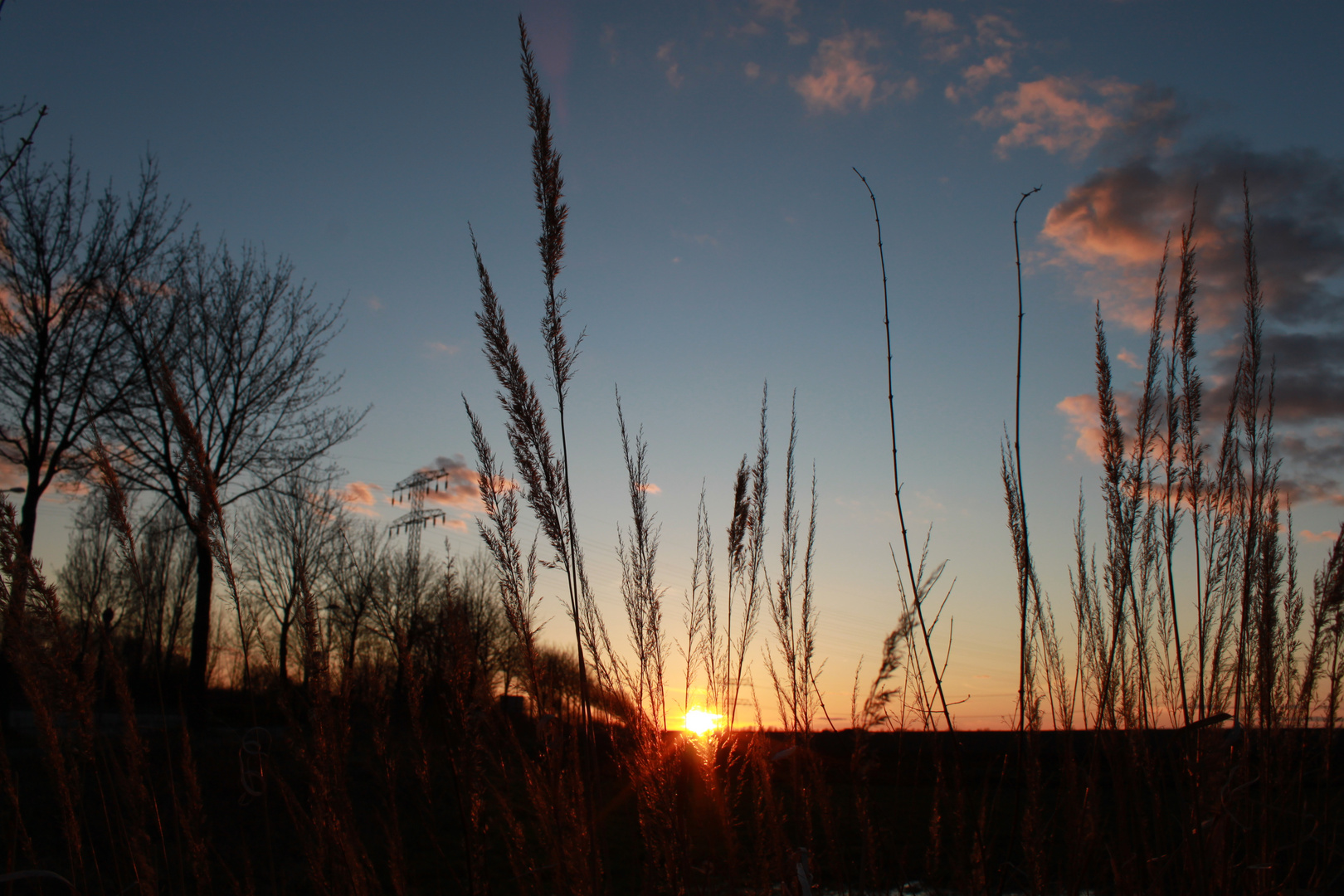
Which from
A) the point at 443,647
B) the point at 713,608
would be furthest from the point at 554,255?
the point at 713,608

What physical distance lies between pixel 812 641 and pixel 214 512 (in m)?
1.84

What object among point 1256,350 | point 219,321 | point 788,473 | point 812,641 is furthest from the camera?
point 219,321

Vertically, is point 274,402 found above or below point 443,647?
above

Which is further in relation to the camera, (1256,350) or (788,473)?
(788,473)

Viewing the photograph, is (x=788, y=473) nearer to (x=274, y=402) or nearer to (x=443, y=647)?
(x=443, y=647)

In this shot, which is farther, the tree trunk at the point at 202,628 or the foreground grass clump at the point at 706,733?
the tree trunk at the point at 202,628

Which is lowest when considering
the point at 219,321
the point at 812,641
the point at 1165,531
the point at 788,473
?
the point at 812,641

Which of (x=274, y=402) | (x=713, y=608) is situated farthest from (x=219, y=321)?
(x=713, y=608)

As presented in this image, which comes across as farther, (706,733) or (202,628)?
(202,628)

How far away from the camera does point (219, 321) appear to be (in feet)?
39.5

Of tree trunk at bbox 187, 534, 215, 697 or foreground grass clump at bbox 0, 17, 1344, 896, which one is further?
tree trunk at bbox 187, 534, 215, 697

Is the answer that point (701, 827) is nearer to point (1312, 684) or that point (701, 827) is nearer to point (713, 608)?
point (713, 608)

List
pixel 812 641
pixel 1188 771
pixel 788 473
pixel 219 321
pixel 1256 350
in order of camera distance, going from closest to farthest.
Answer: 1. pixel 1188 771
2. pixel 1256 350
3. pixel 812 641
4. pixel 788 473
5. pixel 219 321

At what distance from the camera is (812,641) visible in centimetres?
257
